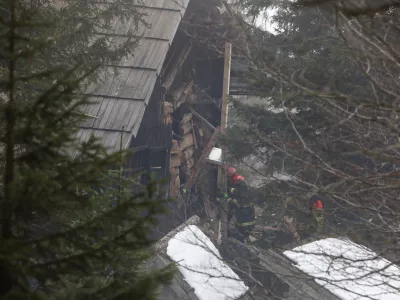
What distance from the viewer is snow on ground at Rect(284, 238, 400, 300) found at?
365 cm

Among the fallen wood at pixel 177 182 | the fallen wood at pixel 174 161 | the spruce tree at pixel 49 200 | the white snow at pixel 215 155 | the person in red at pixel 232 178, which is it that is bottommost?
the fallen wood at pixel 177 182

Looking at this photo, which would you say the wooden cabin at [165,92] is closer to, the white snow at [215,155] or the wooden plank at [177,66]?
the wooden plank at [177,66]

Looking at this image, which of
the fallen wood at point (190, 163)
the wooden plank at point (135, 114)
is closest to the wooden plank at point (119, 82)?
the wooden plank at point (135, 114)

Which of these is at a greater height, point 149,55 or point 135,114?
point 149,55

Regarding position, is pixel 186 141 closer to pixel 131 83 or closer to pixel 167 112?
pixel 167 112

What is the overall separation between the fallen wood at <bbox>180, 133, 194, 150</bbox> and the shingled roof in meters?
3.88

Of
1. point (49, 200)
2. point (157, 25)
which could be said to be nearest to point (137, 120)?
point (157, 25)

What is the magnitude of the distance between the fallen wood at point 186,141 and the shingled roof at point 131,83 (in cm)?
388

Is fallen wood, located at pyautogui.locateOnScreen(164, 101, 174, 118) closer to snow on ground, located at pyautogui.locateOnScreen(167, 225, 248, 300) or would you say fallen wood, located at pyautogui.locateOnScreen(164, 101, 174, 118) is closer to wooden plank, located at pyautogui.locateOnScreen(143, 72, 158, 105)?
wooden plank, located at pyautogui.locateOnScreen(143, 72, 158, 105)

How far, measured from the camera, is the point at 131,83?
26.0 feet

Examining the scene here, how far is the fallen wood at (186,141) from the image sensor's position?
39.2ft

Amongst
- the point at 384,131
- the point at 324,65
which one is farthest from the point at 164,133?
the point at 384,131

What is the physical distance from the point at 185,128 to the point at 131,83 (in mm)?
4178

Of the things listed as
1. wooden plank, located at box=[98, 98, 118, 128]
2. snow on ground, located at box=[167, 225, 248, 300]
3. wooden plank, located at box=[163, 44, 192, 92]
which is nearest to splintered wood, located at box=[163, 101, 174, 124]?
wooden plank, located at box=[163, 44, 192, 92]
